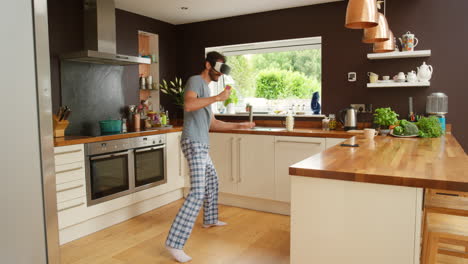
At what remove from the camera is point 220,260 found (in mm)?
2729

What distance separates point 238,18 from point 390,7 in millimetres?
1829

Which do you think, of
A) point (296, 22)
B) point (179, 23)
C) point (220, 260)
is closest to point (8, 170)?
point (220, 260)

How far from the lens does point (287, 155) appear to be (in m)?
3.77

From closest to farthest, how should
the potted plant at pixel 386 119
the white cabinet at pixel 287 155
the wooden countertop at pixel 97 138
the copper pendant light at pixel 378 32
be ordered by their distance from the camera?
the copper pendant light at pixel 378 32 < the wooden countertop at pixel 97 138 < the potted plant at pixel 386 119 < the white cabinet at pixel 287 155

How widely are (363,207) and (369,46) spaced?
2830 mm

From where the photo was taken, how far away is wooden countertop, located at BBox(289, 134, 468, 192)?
1463 mm

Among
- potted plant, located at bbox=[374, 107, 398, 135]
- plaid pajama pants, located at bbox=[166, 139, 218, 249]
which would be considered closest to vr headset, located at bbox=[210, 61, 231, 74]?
plaid pajama pants, located at bbox=[166, 139, 218, 249]

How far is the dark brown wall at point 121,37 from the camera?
3568 mm

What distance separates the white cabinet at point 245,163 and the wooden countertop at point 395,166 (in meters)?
1.49

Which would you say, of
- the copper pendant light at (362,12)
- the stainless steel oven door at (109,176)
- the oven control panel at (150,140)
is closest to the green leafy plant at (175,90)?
the oven control panel at (150,140)

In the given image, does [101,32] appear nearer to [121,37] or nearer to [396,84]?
[121,37]

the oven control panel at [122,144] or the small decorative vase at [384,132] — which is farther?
the small decorative vase at [384,132]

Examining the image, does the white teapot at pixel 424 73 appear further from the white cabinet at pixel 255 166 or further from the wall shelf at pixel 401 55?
the white cabinet at pixel 255 166

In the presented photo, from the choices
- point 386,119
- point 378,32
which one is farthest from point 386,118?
point 378,32
